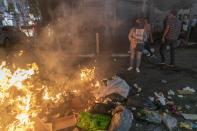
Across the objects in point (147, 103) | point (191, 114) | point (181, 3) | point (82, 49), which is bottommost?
point (191, 114)

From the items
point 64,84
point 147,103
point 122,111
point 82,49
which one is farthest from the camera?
point 82,49

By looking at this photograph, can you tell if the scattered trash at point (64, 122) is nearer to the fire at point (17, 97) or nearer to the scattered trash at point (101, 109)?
the scattered trash at point (101, 109)

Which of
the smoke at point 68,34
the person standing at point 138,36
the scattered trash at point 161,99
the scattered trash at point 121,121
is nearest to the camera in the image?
the scattered trash at point 121,121

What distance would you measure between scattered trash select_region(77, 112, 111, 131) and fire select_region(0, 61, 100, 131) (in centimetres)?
96

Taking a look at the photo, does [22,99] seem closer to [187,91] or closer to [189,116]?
[189,116]

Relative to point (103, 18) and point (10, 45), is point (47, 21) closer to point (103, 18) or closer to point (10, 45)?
point (103, 18)

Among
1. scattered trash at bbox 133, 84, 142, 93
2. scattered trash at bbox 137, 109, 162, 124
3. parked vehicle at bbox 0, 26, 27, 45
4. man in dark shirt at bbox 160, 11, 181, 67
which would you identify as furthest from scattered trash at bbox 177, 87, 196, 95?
Answer: parked vehicle at bbox 0, 26, 27, 45

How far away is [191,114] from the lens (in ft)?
10.3

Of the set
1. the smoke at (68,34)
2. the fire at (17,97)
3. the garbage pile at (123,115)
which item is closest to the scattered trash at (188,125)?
the garbage pile at (123,115)

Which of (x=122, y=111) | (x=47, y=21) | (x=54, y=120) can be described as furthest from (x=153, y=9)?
(x=54, y=120)

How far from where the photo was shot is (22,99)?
3453mm

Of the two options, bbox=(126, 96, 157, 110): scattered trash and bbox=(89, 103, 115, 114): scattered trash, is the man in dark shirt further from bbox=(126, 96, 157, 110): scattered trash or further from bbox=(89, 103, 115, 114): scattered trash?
bbox=(89, 103, 115, 114): scattered trash

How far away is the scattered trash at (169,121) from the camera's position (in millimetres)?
2775

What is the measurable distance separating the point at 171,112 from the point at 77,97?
2.33m
